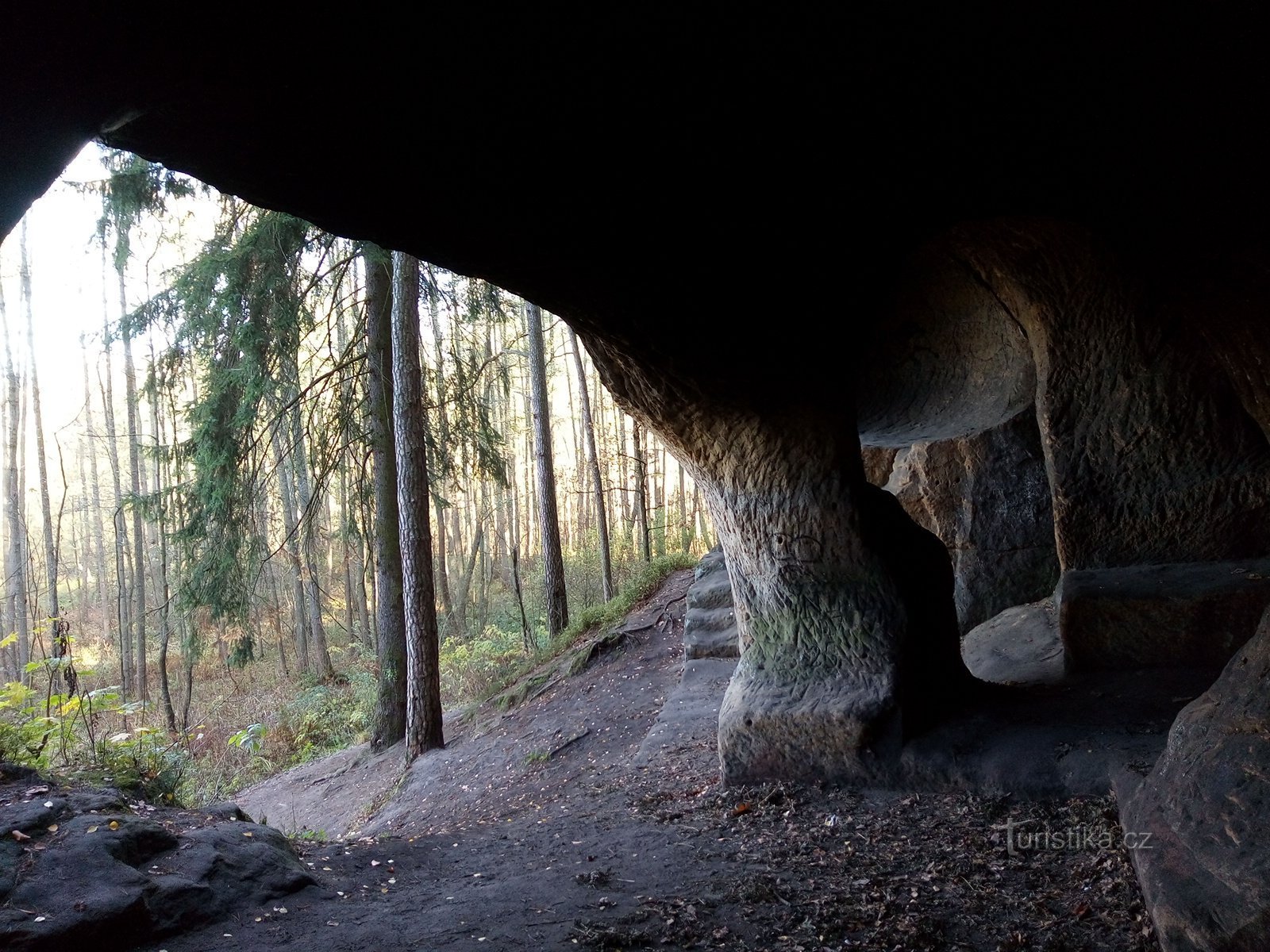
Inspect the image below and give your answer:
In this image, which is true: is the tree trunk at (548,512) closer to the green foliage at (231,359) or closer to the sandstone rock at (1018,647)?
the green foliage at (231,359)

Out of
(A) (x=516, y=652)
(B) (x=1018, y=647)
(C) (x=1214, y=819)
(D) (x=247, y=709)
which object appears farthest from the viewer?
(D) (x=247, y=709)

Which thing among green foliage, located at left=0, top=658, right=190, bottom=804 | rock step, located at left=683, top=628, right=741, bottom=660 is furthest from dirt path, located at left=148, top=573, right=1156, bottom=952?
rock step, located at left=683, top=628, right=741, bottom=660

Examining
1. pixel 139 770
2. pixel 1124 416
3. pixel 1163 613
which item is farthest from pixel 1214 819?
pixel 139 770

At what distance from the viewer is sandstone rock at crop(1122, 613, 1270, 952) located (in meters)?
2.36

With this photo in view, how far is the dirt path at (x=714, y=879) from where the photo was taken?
9.48ft

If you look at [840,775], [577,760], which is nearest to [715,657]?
[577,760]

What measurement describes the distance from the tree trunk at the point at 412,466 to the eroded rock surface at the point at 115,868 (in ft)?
16.1

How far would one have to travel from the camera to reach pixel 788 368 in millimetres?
4633

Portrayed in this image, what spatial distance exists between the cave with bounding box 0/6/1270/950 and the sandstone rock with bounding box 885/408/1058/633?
0.03m

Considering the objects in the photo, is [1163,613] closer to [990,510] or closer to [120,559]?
[990,510]

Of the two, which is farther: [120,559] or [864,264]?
[120,559]
